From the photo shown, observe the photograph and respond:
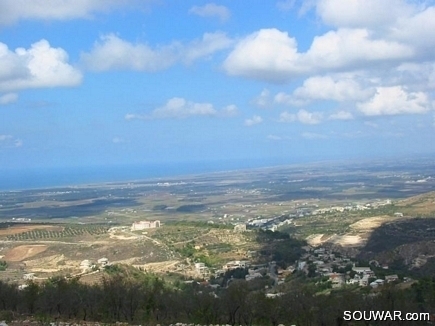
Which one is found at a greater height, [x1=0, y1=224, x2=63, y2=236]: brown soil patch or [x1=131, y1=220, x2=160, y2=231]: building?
[x1=0, y1=224, x2=63, y2=236]: brown soil patch

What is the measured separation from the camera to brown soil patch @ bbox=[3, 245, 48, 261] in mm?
66375

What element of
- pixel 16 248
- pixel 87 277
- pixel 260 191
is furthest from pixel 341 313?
pixel 260 191

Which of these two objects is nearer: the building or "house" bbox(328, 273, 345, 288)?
"house" bbox(328, 273, 345, 288)

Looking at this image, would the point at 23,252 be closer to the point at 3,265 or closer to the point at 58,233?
the point at 3,265

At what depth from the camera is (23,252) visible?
6831 centimetres

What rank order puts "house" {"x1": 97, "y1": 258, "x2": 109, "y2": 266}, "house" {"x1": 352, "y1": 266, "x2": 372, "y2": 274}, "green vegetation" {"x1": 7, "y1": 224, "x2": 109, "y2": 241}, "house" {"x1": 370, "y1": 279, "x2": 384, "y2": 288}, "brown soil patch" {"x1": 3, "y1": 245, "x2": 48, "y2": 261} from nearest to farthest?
"house" {"x1": 370, "y1": 279, "x2": 384, "y2": 288}
"house" {"x1": 352, "y1": 266, "x2": 372, "y2": 274}
"house" {"x1": 97, "y1": 258, "x2": 109, "y2": 266}
"brown soil patch" {"x1": 3, "y1": 245, "x2": 48, "y2": 261}
"green vegetation" {"x1": 7, "y1": 224, "x2": 109, "y2": 241}

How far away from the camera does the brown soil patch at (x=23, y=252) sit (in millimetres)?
66375

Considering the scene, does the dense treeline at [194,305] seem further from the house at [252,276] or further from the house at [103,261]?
the house at [103,261]

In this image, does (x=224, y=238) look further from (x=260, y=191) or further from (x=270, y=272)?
(x=260, y=191)

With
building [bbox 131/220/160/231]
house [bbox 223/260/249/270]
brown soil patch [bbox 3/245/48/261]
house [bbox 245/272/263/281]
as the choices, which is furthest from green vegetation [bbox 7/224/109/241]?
house [bbox 245/272/263/281]

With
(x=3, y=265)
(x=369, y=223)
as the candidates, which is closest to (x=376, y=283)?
(x=369, y=223)

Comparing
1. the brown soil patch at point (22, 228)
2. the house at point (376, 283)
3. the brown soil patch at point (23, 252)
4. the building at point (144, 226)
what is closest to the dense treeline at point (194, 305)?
the house at point (376, 283)

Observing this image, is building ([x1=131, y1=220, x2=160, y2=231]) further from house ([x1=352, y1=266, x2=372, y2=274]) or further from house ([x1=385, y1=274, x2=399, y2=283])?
house ([x1=385, y1=274, x2=399, y2=283])

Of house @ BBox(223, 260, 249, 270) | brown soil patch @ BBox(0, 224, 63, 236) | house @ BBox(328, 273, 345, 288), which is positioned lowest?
house @ BBox(223, 260, 249, 270)
